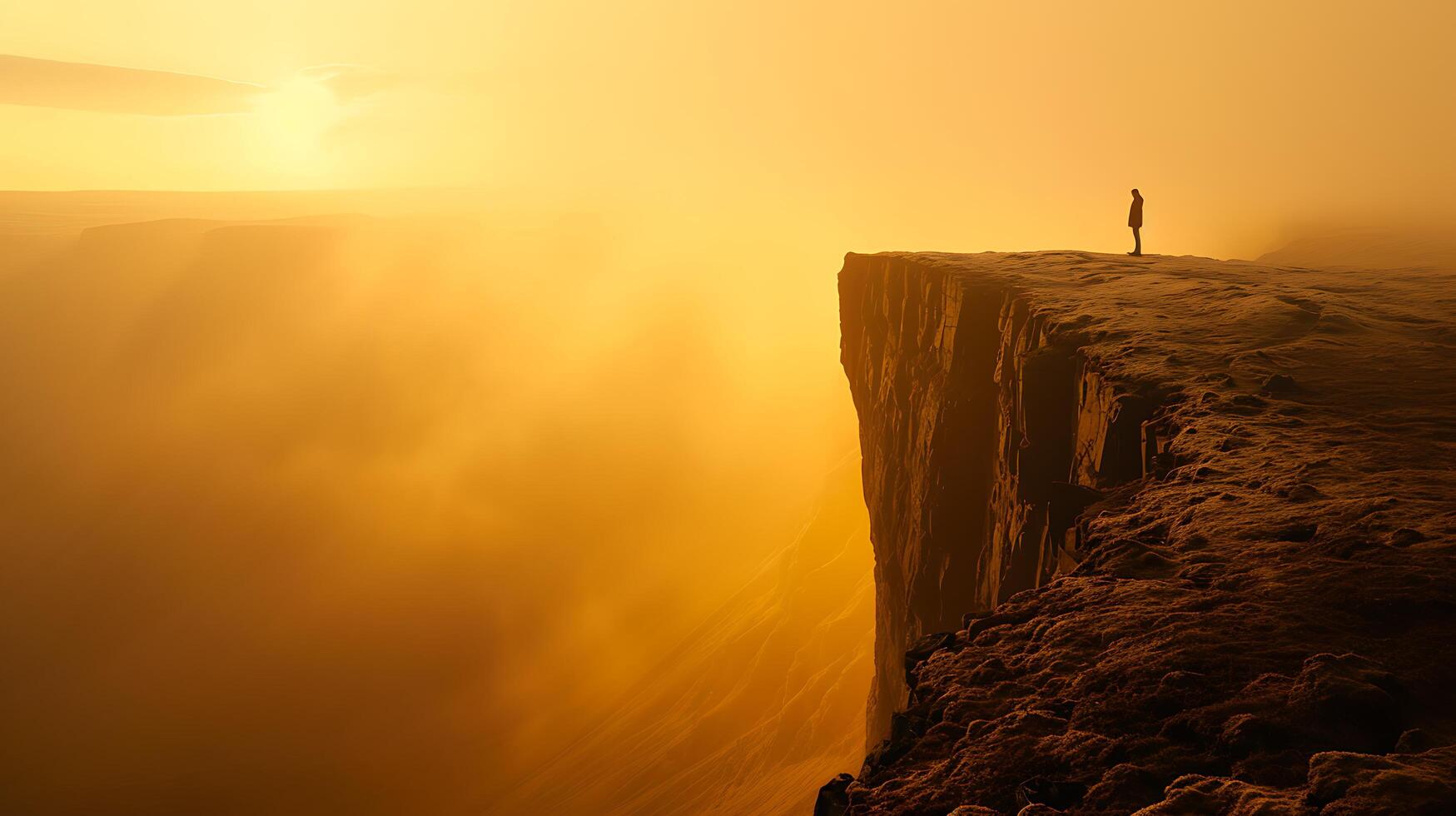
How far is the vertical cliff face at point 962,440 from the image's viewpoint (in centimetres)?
1098

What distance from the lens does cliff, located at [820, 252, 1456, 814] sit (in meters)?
4.27

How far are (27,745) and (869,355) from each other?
38.9 metres

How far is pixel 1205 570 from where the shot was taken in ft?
19.7

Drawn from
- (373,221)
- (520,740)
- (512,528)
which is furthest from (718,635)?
(373,221)

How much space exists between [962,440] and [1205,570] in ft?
37.6

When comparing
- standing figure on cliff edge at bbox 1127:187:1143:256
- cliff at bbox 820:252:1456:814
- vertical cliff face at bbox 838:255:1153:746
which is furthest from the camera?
standing figure on cliff edge at bbox 1127:187:1143:256

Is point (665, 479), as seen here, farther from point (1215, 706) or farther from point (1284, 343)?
point (1215, 706)

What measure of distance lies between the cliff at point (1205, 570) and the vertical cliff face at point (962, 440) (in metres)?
0.08

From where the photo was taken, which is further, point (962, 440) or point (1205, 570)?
point (962, 440)

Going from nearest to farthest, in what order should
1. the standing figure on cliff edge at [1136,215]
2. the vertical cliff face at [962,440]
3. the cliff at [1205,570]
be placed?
the cliff at [1205,570] → the vertical cliff face at [962,440] → the standing figure on cliff edge at [1136,215]

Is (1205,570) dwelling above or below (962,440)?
above

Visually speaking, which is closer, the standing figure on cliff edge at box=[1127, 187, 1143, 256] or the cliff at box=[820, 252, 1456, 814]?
the cliff at box=[820, 252, 1456, 814]

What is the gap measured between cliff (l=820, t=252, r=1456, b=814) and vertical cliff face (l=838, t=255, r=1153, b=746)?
0.08 m

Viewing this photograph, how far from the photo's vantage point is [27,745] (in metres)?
37.2
